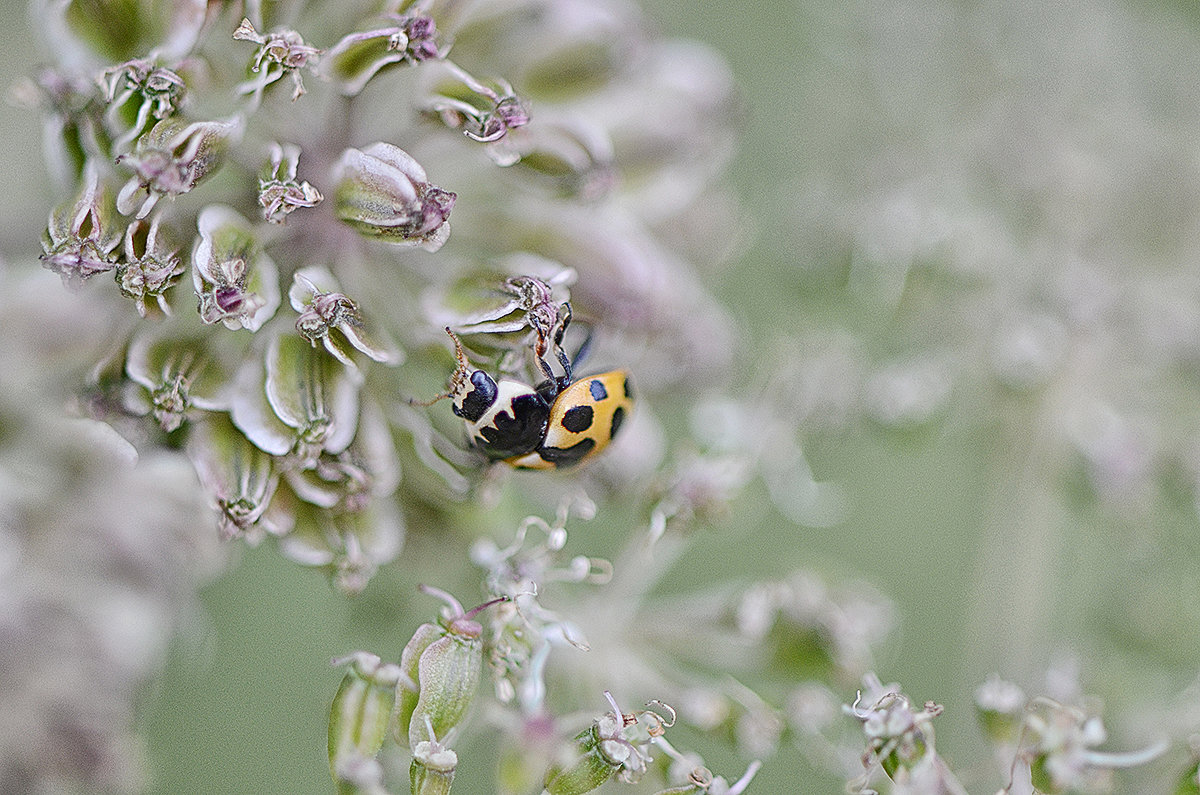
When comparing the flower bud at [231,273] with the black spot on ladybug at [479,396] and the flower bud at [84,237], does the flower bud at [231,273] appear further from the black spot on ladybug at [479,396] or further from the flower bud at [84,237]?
the black spot on ladybug at [479,396]

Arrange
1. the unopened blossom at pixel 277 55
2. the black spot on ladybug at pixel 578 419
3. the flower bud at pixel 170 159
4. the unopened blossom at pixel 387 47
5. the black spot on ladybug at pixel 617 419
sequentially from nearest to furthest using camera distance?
the flower bud at pixel 170 159 < the unopened blossom at pixel 277 55 < the unopened blossom at pixel 387 47 < the black spot on ladybug at pixel 578 419 < the black spot on ladybug at pixel 617 419

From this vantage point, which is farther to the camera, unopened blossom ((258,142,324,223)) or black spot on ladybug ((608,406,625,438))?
black spot on ladybug ((608,406,625,438))

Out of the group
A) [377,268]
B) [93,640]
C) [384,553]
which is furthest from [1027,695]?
[93,640]

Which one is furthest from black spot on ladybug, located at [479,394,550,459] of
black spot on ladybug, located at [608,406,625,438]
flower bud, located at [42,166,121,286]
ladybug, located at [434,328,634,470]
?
flower bud, located at [42,166,121,286]

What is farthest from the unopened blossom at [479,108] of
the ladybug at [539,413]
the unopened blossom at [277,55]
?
the ladybug at [539,413]

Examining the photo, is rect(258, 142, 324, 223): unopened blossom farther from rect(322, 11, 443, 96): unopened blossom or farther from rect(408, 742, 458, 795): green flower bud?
rect(408, 742, 458, 795): green flower bud

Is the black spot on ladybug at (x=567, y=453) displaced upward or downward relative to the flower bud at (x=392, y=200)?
downward

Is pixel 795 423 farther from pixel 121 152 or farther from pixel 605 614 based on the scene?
pixel 121 152
